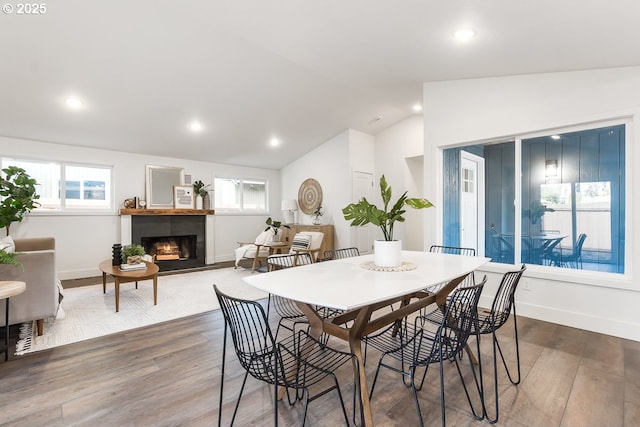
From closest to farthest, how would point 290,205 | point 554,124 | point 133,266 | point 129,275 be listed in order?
point 554,124 < point 129,275 < point 133,266 < point 290,205

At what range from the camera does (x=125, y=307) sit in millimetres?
3711

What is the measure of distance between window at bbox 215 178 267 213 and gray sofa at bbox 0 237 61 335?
4.29 meters

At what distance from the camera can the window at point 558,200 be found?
3031 millimetres

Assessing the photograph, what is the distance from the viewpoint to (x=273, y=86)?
4.32m

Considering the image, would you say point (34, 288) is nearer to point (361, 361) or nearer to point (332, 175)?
point (361, 361)

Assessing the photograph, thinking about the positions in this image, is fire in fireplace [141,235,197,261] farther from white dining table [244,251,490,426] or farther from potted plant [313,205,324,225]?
white dining table [244,251,490,426]

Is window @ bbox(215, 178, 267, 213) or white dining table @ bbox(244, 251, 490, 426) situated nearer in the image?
white dining table @ bbox(244, 251, 490, 426)

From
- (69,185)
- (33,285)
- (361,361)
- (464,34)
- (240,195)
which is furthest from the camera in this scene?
(240,195)

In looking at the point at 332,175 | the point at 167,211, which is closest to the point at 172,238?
the point at 167,211

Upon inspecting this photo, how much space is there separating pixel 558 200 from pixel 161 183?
252 inches

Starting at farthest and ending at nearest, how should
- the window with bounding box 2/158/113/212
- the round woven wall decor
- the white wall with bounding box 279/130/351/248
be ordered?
1. the round woven wall decor
2. the white wall with bounding box 279/130/351/248
3. the window with bounding box 2/158/113/212

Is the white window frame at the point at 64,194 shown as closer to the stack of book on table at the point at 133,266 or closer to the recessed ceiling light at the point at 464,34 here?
the stack of book on table at the point at 133,266

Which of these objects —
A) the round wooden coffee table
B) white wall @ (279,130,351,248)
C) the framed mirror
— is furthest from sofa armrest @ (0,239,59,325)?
white wall @ (279,130,351,248)

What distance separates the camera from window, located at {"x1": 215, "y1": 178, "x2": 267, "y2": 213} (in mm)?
7141
